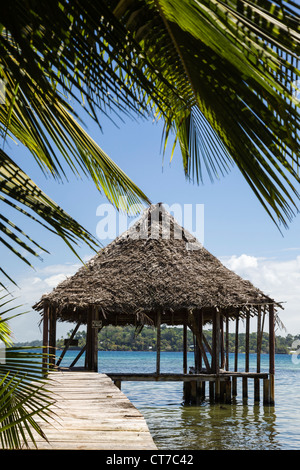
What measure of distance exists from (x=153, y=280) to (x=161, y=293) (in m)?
0.52

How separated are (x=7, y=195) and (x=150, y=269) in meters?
12.4

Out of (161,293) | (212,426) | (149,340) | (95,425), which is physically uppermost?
(161,293)

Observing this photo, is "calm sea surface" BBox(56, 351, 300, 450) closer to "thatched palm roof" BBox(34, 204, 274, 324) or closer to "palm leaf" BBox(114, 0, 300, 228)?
"thatched palm roof" BBox(34, 204, 274, 324)

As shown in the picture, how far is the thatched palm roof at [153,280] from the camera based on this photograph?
12.7m

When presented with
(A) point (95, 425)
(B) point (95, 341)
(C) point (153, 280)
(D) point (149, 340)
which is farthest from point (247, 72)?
(D) point (149, 340)

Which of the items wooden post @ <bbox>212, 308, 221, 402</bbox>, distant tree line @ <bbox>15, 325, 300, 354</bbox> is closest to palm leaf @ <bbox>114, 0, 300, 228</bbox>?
wooden post @ <bbox>212, 308, 221, 402</bbox>

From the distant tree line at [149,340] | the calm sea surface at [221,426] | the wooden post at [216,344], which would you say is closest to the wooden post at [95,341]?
the calm sea surface at [221,426]

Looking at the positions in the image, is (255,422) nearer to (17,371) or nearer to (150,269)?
(150,269)

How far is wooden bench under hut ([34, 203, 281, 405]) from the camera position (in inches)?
499

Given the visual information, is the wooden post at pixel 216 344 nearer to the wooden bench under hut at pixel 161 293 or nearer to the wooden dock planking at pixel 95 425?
the wooden bench under hut at pixel 161 293

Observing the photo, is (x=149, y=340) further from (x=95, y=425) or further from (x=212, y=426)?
(x=95, y=425)

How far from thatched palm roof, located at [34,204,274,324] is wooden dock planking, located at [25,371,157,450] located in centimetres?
602

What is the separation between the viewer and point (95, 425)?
4074 millimetres

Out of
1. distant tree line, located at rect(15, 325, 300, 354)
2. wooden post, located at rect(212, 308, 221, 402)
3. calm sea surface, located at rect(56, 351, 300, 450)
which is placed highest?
wooden post, located at rect(212, 308, 221, 402)
